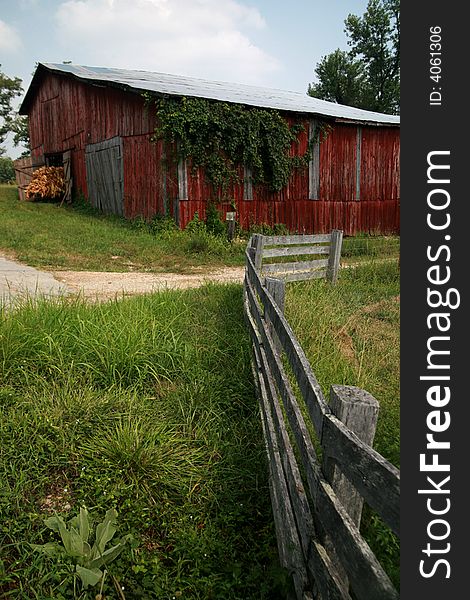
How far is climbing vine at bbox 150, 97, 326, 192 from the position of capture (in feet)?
45.9

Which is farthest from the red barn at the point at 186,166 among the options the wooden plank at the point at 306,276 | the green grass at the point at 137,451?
the green grass at the point at 137,451

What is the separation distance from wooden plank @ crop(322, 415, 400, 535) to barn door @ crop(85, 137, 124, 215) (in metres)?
16.1

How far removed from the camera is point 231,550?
315 centimetres

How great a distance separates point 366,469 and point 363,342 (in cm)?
429

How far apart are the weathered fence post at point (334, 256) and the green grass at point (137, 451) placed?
3.70m

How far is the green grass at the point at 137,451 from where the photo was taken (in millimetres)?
2934

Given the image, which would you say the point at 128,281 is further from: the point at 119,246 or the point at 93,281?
the point at 119,246

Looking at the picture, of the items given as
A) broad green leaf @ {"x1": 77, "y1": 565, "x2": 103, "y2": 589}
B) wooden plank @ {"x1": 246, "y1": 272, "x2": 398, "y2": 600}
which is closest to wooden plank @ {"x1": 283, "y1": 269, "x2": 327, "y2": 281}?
wooden plank @ {"x1": 246, "y1": 272, "x2": 398, "y2": 600}

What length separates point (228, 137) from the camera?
1489cm

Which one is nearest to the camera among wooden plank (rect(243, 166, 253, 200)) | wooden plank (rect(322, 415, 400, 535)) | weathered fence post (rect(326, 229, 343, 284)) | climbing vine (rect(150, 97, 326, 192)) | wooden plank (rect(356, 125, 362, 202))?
wooden plank (rect(322, 415, 400, 535))

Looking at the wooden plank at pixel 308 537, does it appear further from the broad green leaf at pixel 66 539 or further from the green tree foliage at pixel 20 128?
the green tree foliage at pixel 20 128

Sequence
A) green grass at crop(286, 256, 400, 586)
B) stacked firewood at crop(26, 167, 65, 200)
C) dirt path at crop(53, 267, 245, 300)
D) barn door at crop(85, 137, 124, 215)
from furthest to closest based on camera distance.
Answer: stacked firewood at crop(26, 167, 65, 200) → barn door at crop(85, 137, 124, 215) → dirt path at crop(53, 267, 245, 300) → green grass at crop(286, 256, 400, 586)

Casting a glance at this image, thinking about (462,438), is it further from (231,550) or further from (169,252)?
(169,252)

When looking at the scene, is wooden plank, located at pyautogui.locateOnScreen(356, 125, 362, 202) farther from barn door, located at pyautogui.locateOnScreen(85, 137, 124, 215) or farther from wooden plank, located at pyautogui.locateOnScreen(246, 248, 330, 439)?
wooden plank, located at pyautogui.locateOnScreen(246, 248, 330, 439)
